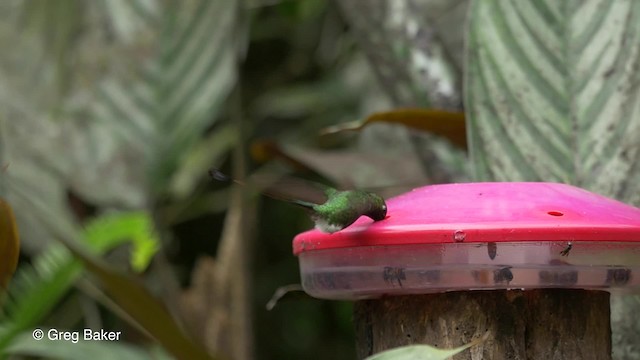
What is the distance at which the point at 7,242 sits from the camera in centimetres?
66

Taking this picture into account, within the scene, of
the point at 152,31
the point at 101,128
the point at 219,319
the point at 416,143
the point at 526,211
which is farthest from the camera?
the point at 101,128

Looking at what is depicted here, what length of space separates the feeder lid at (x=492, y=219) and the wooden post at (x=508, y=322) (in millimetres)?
52

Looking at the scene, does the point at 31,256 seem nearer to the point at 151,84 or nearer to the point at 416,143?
the point at 151,84

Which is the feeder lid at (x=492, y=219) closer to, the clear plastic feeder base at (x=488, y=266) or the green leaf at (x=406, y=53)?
the clear plastic feeder base at (x=488, y=266)

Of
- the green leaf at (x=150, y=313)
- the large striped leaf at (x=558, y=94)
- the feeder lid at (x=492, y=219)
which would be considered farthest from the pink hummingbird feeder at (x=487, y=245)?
the large striped leaf at (x=558, y=94)

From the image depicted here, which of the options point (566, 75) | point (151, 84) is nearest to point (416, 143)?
point (566, 75)

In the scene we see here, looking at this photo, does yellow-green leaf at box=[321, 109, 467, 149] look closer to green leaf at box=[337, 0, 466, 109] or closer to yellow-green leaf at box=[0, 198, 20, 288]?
green leaf at box=[337, 0, 466, 109]

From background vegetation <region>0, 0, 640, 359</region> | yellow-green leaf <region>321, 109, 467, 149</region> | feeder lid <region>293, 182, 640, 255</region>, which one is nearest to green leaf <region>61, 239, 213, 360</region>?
background vegetation <region>0, 0, 640, 359</region>

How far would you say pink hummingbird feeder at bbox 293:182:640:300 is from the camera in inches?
21.6

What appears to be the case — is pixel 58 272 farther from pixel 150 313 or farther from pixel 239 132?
pixel 239 132

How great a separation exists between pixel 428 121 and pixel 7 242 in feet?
1.34

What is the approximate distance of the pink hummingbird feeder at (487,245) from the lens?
21.6 inches

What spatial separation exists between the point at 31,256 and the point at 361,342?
107cm

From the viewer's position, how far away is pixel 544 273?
1.86 ft
